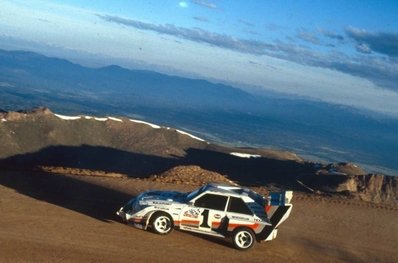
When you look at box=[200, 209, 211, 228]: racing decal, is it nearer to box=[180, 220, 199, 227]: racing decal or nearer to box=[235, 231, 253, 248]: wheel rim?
box=[180, 220, 199, 227]: racing decal

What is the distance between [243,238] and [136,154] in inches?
2366

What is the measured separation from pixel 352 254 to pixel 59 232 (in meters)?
8.70

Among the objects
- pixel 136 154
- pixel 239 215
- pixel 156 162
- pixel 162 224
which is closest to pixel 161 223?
pixel 162 224

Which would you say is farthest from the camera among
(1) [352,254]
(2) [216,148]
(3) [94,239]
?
(2) [216,148]

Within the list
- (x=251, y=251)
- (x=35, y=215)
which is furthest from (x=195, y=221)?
(x=35, y=215)

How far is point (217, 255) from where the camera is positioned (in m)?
14.4

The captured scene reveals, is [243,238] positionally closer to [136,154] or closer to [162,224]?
[162,224]

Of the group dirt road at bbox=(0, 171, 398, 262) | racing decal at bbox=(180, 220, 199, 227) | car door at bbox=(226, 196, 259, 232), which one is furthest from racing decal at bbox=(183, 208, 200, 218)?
car door at bbox=(226, 196, 259, 232)

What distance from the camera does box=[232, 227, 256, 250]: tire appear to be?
15.0 meters

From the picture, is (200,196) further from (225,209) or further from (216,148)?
(216,148)

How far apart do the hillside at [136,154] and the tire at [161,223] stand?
39203mm

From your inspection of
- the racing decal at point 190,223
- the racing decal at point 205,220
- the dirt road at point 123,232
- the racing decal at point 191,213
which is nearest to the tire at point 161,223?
the dirt road at point 123,232

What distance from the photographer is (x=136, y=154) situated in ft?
244

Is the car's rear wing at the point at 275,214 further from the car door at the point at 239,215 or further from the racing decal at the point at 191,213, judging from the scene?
the racing decal at the point at 191,213
